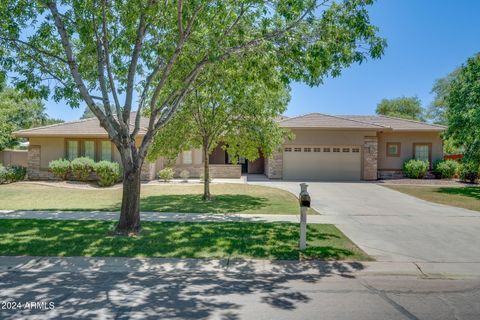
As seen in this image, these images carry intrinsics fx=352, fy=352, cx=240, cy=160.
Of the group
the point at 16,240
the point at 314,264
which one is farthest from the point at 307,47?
the point at 16,240

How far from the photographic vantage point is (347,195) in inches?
699

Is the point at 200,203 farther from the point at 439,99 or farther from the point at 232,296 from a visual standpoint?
the point at 439,99

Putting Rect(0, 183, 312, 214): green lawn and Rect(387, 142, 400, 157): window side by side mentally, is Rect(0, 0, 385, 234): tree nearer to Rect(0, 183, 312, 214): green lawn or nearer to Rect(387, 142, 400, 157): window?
Rect(0, 183, 312, 214): green lawn

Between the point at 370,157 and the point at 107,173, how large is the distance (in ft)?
58.3

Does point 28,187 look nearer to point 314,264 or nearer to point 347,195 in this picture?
point 347,195

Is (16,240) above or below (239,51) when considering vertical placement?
below

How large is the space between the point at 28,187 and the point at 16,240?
13.7 metres

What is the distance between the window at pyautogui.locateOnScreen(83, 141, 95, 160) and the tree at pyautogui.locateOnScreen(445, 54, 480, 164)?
22.5 m

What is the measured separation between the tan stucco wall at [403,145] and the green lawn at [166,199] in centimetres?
1133

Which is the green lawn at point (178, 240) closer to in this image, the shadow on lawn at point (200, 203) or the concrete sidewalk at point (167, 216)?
the concrete sidewalk at point (167, 216)

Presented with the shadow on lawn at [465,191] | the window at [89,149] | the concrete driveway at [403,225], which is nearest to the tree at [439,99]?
the shadow on lawn at [465,191]

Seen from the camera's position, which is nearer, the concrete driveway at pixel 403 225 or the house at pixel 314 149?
the concrete driveway at pixel 403 225

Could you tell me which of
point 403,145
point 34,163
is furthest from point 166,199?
point 403,145

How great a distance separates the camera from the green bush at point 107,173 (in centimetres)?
2144
